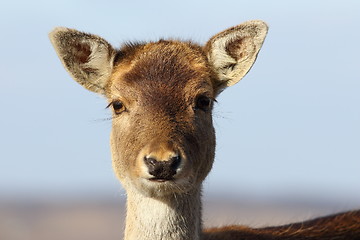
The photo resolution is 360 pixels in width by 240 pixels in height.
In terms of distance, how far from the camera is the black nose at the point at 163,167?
1309cm

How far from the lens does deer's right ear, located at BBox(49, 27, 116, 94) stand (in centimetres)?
1505

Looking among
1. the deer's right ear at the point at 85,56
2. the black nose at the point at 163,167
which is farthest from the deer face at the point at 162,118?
the deer's right ear at the point at 85,56

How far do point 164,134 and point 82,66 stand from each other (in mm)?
2324

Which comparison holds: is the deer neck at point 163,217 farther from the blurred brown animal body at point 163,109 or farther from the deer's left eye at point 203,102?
the deer's left eye at point 203,102

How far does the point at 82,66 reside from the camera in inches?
602

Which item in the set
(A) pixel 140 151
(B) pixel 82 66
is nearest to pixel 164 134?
(A) pixel 140 151

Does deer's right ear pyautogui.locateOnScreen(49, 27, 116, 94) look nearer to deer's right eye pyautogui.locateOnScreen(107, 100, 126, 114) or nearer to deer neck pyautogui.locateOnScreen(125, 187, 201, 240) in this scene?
deer's right eye pyautogui.locateOnScreen(107, 100, 126, 114)

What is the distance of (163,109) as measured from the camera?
46.3 ft

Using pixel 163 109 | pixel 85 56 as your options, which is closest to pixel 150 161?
pixel 163 109

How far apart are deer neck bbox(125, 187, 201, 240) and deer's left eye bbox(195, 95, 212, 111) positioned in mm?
1240

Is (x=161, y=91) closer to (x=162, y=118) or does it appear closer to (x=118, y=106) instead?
(x=162, y=118)

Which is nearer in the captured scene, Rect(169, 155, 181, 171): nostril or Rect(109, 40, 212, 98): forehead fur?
Rect(169, 155, 181, 171): nostril

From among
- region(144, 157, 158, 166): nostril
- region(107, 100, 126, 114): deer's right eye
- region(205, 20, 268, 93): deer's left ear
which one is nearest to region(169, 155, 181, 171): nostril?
region(144, 157, 158, 166): nostril

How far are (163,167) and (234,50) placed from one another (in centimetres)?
309
